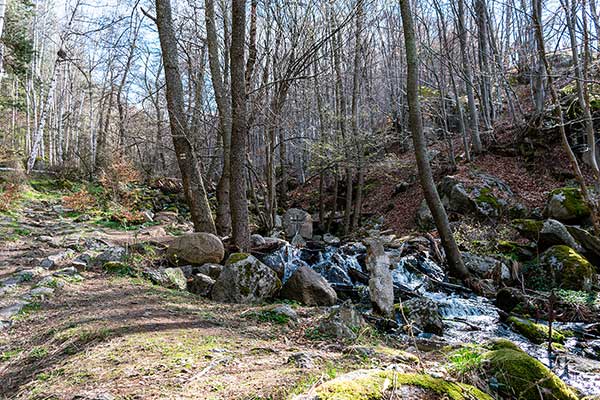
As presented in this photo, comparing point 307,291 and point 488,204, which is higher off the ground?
point 488,204

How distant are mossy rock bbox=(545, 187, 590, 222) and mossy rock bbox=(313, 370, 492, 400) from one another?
8944 mm

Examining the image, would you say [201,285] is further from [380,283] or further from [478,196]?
[478,196]

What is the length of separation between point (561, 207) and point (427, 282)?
4329 mm

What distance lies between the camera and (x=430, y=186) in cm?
751

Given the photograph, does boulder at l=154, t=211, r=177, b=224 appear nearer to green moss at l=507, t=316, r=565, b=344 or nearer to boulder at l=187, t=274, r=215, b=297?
boulder at l=187, t=274, r=215, b=297

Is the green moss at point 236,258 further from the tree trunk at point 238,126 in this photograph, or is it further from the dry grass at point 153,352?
the tree trunk at point 238,126

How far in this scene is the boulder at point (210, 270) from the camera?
655cm

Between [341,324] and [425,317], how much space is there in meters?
1.93

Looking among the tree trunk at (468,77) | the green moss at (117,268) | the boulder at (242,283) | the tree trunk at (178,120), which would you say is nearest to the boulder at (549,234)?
the tree trunk at (468,77)

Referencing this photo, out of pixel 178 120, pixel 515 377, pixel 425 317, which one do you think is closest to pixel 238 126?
pixel 178 120

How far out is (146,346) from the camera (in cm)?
296

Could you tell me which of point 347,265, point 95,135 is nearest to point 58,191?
point 95,135

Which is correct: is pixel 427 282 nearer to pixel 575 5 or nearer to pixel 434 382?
pixel 575 5

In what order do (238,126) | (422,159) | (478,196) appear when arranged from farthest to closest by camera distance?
(478,196) < (422,159) < (238,126)
